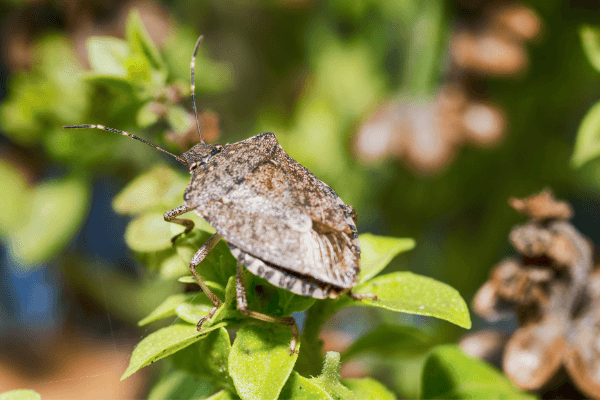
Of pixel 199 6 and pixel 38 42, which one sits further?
pixel 199 6

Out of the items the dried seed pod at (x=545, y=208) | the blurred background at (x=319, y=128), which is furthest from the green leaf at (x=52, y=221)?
the dried seed pod at (x=545, y=208)

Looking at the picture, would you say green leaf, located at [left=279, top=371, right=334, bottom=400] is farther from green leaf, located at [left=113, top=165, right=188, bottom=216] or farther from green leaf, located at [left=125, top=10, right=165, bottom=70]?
green leaf, located at [left=125, top=10, right=165, bottom=70]

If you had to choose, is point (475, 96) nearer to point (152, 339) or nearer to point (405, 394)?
point (405, 394)

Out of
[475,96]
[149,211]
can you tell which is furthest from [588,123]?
[149,211]

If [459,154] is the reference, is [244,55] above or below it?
above

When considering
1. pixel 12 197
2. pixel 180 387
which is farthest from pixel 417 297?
pixel 12 197

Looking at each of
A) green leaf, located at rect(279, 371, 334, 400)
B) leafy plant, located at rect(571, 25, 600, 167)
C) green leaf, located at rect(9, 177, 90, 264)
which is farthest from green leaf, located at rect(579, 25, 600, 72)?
→ green leaf, located at rect(9, 177, 90, 264)
